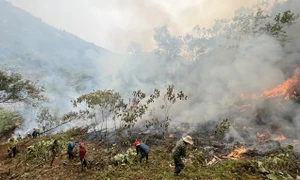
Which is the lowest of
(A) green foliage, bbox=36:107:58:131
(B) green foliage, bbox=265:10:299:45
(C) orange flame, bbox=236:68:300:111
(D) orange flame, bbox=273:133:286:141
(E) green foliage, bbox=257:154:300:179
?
(E) green foliage, bbox=257:154:300:179

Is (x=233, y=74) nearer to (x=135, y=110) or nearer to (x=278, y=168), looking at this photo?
(x=135, y=110)

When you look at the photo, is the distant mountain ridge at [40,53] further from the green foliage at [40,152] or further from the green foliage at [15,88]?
the green foliage at [40,152]

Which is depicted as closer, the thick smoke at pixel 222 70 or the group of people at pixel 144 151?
the group of people at pixel 144 151

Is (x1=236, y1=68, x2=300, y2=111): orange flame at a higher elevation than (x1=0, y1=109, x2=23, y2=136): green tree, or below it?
higher

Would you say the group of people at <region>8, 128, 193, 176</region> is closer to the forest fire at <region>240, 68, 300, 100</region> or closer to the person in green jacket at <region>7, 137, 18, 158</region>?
the person in green jacket at <region>7, 137, 18, 158</region>

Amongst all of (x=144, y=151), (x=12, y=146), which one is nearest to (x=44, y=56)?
(x=12, y=146)

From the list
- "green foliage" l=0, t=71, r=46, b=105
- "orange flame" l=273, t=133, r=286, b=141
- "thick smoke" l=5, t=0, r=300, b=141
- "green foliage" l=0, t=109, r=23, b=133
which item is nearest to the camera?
"green foliage" l=0, t=71, r=46, b=105

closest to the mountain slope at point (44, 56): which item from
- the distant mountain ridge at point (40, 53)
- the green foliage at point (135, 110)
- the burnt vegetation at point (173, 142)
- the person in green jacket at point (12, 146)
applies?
the distant mountain ridge at point (40, 53)

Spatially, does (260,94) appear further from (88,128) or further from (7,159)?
(7,159)

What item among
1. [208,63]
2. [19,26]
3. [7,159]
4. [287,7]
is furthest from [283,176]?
[19,26]

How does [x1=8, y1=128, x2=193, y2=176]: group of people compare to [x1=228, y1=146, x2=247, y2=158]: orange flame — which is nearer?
[x1=8, y1=128, x2=193, y2=176]: group of people

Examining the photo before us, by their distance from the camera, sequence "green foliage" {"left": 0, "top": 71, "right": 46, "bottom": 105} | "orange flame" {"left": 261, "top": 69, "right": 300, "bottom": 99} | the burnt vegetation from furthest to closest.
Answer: "orange flame" {"left": 261, "top": 69, "right": 300, "bottom": 99}
"green foliage" {"left": 0, "top": 71, "right": 46, "bottom": 105}
the burnt vegetation

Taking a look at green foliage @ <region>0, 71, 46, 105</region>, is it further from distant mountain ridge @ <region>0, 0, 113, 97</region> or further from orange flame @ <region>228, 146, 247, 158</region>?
distant mountain ridge @ <region>0, 0, 113, 97</region>

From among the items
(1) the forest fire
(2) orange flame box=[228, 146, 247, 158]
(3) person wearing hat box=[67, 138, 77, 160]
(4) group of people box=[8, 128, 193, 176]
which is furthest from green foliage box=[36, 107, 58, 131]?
(1) the forest fire
